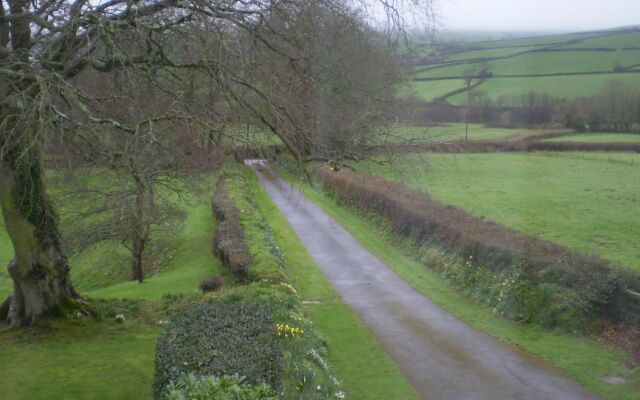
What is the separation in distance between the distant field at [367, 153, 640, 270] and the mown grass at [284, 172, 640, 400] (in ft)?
8.39

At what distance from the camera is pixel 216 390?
4469mm

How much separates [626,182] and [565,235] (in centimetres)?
845

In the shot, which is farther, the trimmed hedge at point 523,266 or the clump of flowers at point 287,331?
the trimmed hedge at point 523,266

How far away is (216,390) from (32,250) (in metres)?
6.79

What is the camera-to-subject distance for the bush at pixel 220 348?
5367 mm

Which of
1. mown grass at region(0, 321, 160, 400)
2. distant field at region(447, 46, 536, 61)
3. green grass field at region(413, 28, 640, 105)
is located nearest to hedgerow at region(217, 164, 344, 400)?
mown grass at region(0, 321, 160, 400)

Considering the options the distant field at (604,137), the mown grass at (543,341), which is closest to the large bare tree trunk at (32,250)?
the mown grass at (543,341)

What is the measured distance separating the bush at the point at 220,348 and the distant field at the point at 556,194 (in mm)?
5939

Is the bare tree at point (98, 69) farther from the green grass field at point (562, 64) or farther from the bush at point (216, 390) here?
the green grass field at point (562, 64)

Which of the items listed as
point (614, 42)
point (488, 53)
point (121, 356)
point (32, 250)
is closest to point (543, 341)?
point (121, 356)

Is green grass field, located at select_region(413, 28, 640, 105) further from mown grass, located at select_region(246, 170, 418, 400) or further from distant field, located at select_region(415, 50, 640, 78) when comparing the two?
mown grass, located at select_region(246, 170, 418, 400)

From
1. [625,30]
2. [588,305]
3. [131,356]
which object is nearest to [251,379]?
[131,356]

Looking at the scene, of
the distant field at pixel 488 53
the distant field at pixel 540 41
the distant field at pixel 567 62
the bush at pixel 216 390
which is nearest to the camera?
the bush at pixel 216 390

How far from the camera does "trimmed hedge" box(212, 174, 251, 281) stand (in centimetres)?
1420
